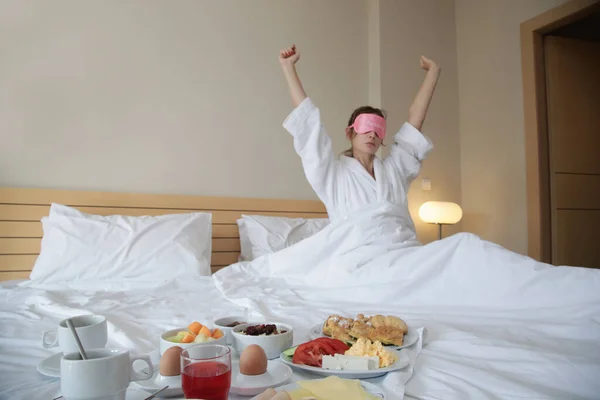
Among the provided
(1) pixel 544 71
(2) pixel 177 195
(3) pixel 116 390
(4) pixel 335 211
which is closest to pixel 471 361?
(3) pixel 116 390

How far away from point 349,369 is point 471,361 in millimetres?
267

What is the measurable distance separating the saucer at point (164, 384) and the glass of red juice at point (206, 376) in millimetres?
32

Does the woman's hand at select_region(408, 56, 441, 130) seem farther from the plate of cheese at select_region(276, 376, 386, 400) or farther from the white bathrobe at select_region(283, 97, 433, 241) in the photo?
the plate of cheese at select_region(276, 376, 386, 400)

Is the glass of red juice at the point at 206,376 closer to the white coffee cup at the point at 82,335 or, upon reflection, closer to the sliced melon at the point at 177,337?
the sliced melon at the point at 177,337

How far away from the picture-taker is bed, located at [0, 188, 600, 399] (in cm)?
82

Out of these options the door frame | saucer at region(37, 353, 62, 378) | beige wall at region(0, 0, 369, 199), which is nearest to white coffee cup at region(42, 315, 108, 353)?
saucer at region(37, 353, 62, 378)

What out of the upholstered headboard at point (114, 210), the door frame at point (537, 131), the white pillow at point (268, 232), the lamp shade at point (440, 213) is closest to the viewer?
the upholstered headboard at point (114, 210)

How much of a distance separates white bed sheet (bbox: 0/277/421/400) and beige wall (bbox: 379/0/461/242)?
212 cm

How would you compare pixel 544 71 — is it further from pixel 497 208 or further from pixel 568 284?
pixel 568 284

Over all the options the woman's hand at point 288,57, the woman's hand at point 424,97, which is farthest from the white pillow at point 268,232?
the woman's hand at point 288,57

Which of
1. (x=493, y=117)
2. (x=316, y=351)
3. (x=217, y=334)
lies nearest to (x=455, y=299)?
(x=316, y=351)

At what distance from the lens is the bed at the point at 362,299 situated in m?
0.82

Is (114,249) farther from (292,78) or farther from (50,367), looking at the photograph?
(50,367)

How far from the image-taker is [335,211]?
222 centimetres
